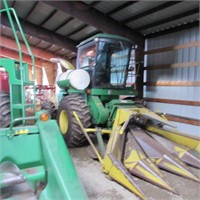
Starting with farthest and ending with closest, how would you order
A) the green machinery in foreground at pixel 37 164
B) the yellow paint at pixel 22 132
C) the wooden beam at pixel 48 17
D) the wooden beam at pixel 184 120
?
the wooden beam at pixel 48 17 < the wooden beam at pixel 184 120 < the yellow paint at pixel 22 132 < the green machinery in foreground at pixel 37 164

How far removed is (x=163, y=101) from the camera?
4957mm

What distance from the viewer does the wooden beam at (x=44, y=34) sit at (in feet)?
21.0

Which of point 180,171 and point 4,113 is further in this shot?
point 4,113

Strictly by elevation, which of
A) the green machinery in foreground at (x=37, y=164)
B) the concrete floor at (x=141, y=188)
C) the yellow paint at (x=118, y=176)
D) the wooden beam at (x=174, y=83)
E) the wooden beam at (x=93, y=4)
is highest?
the wooden beam at (x=93, y=4)

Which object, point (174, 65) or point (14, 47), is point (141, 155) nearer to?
point (174, 65)

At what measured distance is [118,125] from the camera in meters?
2.55

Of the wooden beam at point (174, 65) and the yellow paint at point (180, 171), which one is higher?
the wooden beam at point (174, 65)

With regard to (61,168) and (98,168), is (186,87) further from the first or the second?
(61,168)

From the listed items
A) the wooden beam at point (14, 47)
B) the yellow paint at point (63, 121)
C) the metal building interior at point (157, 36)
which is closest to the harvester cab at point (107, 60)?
the metal building interior at point (157, 36)

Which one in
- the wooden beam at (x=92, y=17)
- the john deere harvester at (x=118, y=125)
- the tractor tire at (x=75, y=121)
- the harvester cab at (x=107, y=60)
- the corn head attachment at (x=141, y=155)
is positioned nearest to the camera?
the corn head attachment at (x=141, y=155)

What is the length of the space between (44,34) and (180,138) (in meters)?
5.75

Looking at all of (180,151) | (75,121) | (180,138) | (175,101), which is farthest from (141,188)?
(175,101)

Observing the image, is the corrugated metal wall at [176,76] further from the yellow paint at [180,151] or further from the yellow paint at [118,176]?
the yellow paint at [118,176]

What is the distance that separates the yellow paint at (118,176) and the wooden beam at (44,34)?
564 centimetres
